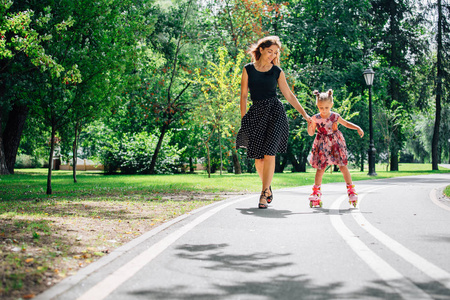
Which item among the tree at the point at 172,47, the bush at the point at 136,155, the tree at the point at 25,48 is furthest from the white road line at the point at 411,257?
the bush at the point at 136,155

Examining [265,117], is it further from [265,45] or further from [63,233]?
[63,233]

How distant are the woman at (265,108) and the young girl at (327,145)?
459 millimetres

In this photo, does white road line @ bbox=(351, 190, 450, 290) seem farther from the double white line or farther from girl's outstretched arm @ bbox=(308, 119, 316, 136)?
girl's outstretched arm @ bbox=(308, 119, 316, 136)

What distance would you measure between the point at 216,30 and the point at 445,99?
1818 cm

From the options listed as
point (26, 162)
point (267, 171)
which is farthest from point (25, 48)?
point (26, 162)

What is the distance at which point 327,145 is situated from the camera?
7867 mm

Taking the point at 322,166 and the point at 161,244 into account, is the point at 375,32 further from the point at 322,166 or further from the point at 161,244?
the point at 161,244

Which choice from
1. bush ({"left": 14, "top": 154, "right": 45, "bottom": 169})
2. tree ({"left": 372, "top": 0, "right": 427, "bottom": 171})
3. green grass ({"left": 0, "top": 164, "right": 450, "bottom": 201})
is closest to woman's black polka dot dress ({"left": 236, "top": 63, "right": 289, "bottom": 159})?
green grass ({"left": 0, "top": 164, "right": 450, "bottom": 201})

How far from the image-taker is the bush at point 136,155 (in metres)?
28.1

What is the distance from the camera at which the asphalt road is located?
10.7ft

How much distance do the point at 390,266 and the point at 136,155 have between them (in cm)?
2511

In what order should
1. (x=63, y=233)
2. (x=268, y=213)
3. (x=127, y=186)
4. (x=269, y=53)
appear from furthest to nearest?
(x=127, y=186), (x=269, y=53), (x=268, y=213), (x=63, y=233)

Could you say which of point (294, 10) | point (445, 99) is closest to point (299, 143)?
point (294, 10)

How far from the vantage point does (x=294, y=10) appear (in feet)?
110
